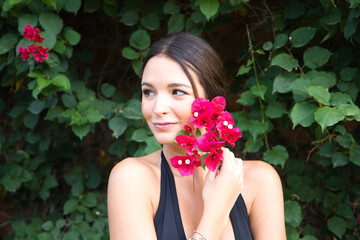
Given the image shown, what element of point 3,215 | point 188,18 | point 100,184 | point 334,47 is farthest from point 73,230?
point 334,47

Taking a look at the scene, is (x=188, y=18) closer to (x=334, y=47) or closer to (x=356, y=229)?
(x=334, y=47)

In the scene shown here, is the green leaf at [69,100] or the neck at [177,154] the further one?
the green leaf at [69,100]

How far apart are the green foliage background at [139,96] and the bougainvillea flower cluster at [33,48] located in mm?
79

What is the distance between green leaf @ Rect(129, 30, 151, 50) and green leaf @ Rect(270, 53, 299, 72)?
0.66 metres

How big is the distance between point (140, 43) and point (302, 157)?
1.12 m

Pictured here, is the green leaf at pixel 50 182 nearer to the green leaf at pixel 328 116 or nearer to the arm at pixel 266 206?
the arm at pixel 266 206

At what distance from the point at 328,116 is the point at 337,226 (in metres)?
0.71

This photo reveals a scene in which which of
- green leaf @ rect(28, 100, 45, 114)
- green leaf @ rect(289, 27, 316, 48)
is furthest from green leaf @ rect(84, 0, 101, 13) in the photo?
green leaf @ rect(289, 27, 316, 48)

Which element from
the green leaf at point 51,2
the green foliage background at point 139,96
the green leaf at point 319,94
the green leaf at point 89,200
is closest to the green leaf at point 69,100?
the green foliage background at point 139,96

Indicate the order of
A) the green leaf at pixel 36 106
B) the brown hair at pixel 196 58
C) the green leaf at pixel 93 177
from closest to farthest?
the brown hair at pixel 196 58 → the green leaf at pixel 36 106 → the green leaf at pixel 93 177

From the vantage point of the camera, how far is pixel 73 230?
8.57 ft

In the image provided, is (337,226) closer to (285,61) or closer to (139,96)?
(285,61)

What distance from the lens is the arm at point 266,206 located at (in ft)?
5.47

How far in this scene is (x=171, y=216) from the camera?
1.61 meters
